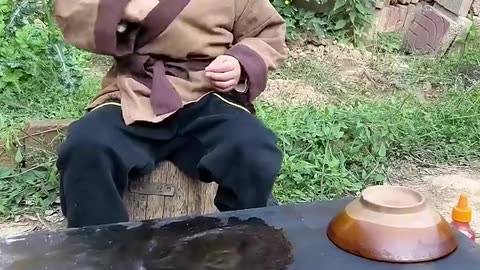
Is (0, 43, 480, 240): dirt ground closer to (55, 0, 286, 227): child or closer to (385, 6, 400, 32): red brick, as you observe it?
(385, 6, 400, 32): red brick

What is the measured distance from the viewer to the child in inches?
96.9

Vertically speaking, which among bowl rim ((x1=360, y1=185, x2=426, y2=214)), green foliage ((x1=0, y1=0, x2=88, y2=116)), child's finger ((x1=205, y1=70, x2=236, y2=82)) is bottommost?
green foliage ((x1=0, y1=0, x2=88, y2=116))

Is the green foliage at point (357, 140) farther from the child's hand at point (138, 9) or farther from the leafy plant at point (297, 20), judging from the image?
the child's hand at point (138, 9)

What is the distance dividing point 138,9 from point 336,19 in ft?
10.7

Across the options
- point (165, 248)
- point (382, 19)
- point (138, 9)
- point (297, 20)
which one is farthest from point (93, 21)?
point (382, 19)

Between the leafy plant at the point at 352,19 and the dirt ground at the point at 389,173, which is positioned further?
the leafy plant at the point at 352,19

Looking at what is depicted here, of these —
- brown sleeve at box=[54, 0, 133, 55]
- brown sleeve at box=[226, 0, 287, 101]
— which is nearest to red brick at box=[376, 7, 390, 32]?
brown sleeve at box=[226, 0, 287, 101]

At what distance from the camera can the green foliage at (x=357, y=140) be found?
12.5 feet

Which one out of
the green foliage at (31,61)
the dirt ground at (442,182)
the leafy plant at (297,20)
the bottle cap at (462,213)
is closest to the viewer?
the bottle cap at (462,213)

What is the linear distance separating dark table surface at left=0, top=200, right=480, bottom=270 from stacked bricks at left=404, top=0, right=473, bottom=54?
3.91m

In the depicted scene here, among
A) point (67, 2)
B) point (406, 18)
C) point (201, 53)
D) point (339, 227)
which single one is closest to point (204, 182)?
point (201, 53)

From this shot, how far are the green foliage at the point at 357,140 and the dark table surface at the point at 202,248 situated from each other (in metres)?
1.64

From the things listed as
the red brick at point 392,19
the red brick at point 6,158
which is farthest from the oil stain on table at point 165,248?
the red brick at point 392,19

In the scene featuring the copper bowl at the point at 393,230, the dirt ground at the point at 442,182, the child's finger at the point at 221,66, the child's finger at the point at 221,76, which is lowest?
the dirt ground at the point at 442,182
